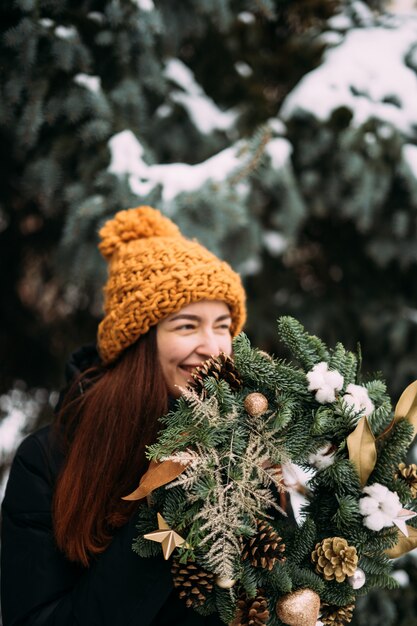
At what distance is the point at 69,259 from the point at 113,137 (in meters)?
0.50

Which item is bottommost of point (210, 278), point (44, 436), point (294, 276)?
point (294, 276)

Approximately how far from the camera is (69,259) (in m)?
2.22

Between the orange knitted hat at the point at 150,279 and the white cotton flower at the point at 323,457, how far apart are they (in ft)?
1.74

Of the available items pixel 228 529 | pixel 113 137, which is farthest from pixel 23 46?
pixel 228 529

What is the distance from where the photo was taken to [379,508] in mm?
1134

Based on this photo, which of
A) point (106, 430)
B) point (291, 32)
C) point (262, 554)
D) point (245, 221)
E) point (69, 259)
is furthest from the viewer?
point (291, 32)

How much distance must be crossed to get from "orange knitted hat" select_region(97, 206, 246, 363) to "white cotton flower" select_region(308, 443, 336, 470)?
53cm

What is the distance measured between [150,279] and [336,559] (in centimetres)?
82

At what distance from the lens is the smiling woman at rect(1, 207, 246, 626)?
1258mm

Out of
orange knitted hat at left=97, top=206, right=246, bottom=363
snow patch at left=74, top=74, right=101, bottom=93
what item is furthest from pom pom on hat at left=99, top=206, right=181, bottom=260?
snow patch at left=74, top=74, right=101, bottom=93

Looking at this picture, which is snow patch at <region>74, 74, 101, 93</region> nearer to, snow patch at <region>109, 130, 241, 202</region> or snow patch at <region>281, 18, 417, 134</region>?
snow patch at <region>109, 130, 241, 202</region>

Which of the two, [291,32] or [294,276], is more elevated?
[291,32]

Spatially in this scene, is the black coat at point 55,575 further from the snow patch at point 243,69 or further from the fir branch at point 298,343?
the snow patch at point 243,69

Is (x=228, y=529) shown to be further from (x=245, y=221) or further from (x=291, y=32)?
(x=291, y=32)
